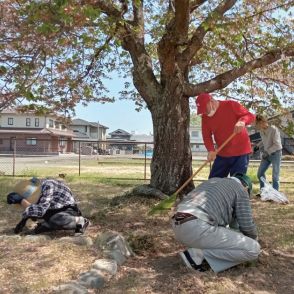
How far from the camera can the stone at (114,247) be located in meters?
4.07

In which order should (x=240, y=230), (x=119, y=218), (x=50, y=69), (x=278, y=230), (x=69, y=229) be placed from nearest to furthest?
(x=240, y=230)
(x=69, y=229)
(x=278, y=230)
(x=119, y=218)
(x=50, y=69)

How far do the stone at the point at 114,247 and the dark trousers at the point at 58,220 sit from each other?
508 millimetres

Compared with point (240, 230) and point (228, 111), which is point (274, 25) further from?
point (240, 230)

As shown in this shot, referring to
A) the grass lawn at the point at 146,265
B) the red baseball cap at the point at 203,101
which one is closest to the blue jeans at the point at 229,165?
the red baseball cap at the point at 203,101

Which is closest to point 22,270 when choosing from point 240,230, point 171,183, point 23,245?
point 23,245

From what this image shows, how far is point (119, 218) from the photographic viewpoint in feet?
19.8

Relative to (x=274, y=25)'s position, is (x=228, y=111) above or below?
below

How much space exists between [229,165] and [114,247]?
1.86 metres

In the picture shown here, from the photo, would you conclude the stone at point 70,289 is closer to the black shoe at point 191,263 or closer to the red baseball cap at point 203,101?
the black shoe at point 191,263

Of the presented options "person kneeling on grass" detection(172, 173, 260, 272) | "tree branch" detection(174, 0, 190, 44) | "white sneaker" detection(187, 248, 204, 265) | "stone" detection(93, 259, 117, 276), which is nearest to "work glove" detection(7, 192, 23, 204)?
"stone" detection(93, 259, 117, 276)

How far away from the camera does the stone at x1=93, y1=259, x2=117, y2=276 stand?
3.69 meters

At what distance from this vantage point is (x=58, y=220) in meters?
4.84

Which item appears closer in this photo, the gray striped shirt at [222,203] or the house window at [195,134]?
the gray striped shirt at [222,203]

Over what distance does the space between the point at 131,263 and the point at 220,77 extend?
4128 mm
